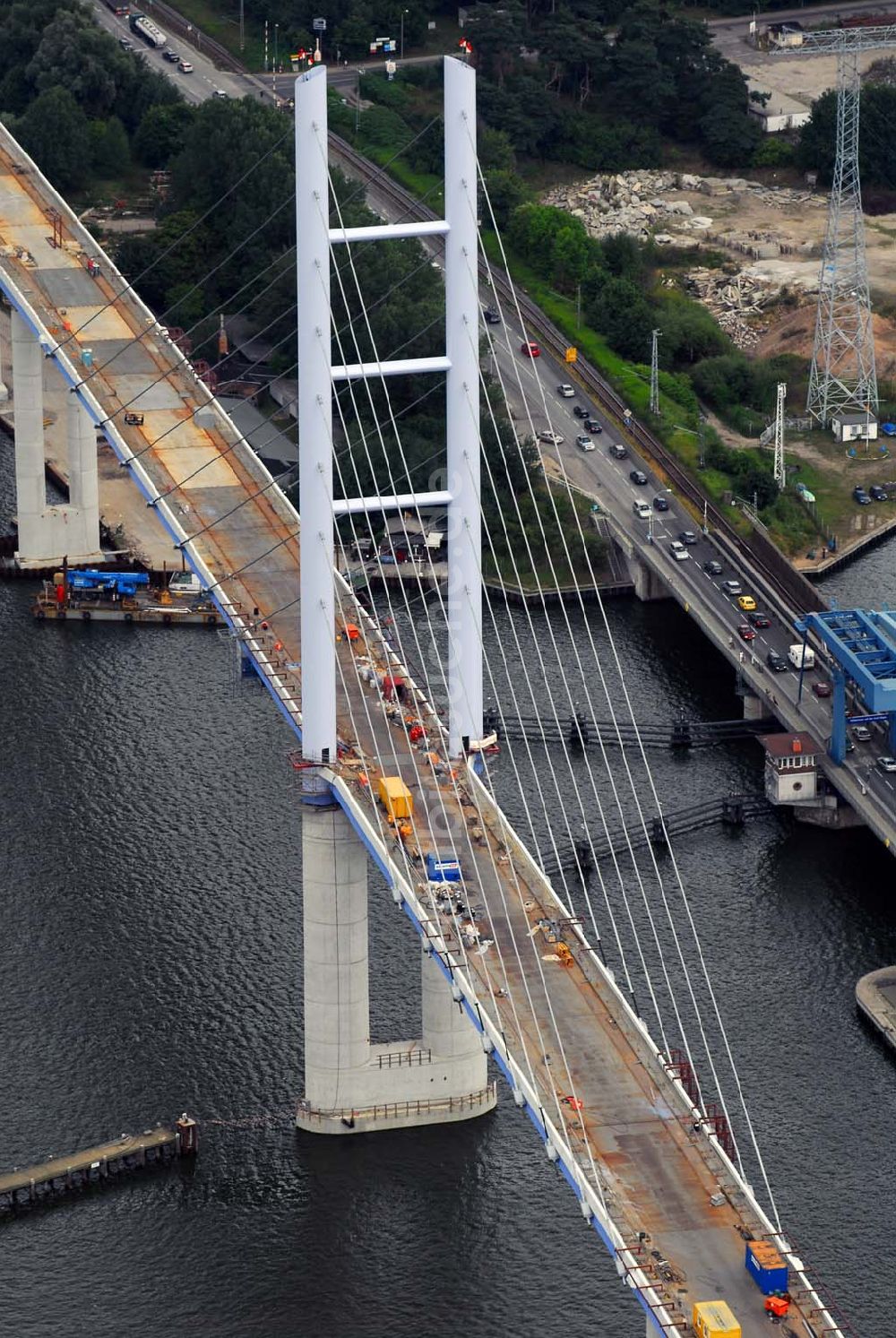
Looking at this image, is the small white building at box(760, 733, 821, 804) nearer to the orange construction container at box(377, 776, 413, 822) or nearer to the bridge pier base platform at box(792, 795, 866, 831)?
the bridge pier base platform at box(792, 795, 866, 831)

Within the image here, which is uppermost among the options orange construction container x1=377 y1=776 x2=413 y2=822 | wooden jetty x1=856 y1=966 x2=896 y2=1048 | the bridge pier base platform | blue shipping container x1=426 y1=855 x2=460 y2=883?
orange construction container x1=377 y1=776 x2=413 y2=822

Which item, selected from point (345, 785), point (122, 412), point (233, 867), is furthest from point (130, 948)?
point (122, 412)

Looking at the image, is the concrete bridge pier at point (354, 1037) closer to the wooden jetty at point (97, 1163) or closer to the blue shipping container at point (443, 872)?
the blue shipping container at point (443, 872)

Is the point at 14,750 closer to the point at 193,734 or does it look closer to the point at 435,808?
the point at 193,734

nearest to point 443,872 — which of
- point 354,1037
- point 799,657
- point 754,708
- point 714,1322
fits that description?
point 354,1037

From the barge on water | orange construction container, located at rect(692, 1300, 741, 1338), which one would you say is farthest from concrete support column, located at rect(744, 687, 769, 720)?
orange construction container, located at rect(692, 1300, 741, 1338)

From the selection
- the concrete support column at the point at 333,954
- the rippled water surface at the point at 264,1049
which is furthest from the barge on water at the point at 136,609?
the concrete support column at the point at 333,954
